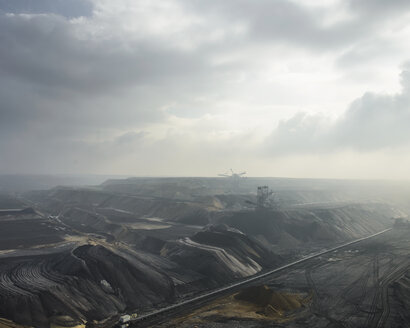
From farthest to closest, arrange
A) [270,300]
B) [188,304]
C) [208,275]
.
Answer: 1. [208,275]
2. [188,304]
3. [270,300]

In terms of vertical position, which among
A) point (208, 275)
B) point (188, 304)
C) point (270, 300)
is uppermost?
point (270, 300)

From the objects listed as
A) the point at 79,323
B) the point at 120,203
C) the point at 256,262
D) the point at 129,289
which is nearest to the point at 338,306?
the point at 256,262

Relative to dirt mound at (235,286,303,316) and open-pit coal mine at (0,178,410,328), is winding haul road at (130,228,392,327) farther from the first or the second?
dirt mound at (235,286,303,316)

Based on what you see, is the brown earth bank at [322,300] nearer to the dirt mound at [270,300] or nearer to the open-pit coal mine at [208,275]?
the dirt mound at [270,300]

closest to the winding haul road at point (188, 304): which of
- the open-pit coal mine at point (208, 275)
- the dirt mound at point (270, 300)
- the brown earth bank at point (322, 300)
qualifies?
the open-pit coal mine at point (208, 275)

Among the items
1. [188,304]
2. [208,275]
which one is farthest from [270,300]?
[208,275]

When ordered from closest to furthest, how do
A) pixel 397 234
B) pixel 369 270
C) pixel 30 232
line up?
pixel 369 270, pixel 30 232, pixel 397 234

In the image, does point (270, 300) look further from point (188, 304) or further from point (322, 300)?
point (188, 304)

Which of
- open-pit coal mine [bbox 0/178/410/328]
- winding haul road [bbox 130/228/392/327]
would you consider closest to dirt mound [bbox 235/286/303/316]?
open-pit coal mine [bbox 0/178/410/328]

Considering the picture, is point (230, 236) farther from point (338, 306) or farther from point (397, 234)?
point (397, 234)
